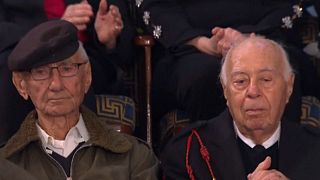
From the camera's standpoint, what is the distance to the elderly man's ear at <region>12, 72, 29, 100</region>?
2.65 metres

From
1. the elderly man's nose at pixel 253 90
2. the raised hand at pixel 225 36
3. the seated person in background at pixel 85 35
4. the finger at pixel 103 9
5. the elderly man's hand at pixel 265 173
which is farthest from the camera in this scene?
the finger at pixel 103 9

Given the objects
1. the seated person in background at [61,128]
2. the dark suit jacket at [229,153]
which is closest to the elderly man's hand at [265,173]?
the dark suit jacket at [229,153]

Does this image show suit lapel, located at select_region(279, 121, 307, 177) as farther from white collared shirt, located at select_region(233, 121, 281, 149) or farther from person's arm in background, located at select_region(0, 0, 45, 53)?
person's arm in background, located at select_region(0, 0, 45, 53)

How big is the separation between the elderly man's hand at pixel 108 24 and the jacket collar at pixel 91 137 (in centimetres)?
66

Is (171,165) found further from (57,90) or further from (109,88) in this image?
(109,88)

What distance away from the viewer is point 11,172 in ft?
8.11

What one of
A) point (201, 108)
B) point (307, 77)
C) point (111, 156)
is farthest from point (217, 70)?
point (111, 156)

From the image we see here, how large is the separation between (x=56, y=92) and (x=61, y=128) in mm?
122

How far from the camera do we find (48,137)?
262 centimetres

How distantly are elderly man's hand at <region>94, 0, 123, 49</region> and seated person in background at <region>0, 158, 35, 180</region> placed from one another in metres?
0.94

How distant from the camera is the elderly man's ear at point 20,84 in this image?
104 inches

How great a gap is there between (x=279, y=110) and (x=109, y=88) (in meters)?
1.13

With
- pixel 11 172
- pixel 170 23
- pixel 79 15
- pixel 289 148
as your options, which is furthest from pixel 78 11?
pixel 289 148

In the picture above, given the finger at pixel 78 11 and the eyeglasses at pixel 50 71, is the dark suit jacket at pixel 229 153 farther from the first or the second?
the finger at pixel 78 11
